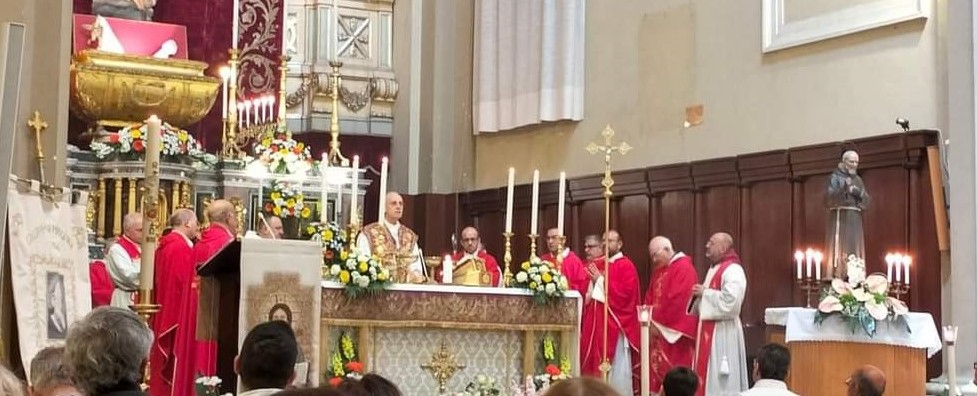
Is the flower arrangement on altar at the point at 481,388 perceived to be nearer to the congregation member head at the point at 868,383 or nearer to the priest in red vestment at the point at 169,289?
the priest in red vestment at the point at 169,289

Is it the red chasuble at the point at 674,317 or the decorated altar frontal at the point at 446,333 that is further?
the red chasuble at the point at 674,317

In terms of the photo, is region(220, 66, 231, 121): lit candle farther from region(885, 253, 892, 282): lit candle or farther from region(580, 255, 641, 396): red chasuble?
region(885, 253, 892, 282): lit candle

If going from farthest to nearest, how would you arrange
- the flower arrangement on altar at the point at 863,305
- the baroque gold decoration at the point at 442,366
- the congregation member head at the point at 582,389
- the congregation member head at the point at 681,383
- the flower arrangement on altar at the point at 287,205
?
1. the flower arrangement on altar at the point at 287,205
2. the baroque gold decoration at the point at 442,366
3. the flower arrangement on altar at the point at 863,305
4. the congregation member head at the point at 681,383
5. the congregation member head at the point at 582,389

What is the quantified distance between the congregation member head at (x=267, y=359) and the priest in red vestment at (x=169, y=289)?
5496 millimetres

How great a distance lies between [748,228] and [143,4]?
21.7 ft

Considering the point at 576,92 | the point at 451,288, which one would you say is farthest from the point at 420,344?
the point at 576,92

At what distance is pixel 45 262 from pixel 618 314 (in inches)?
252

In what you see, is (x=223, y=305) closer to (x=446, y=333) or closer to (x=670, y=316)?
(x=446, y=333)

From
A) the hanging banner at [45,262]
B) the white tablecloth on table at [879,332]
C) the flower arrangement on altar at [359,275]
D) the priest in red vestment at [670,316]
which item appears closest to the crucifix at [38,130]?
the flower arrangement on altar at [359,275]

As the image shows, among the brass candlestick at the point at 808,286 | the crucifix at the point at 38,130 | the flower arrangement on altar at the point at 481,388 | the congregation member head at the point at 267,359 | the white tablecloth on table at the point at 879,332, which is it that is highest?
the crucifix at the point at 38,130

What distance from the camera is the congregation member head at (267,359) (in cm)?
485

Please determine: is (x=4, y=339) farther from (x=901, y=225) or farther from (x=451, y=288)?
(x=901, y=225)

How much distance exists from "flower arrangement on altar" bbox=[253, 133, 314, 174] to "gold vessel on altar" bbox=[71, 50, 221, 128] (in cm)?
78

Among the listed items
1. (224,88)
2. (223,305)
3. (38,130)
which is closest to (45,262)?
(223,305)
